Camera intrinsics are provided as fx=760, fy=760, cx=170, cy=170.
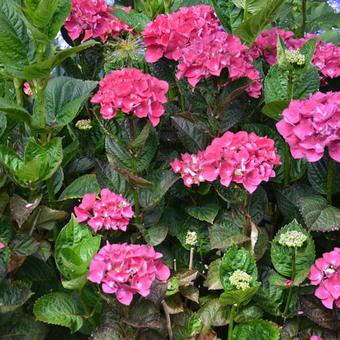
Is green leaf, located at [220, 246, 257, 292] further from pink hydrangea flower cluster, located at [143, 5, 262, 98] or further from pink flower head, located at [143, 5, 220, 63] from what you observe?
pink flower head, located at [143, 5, 220, 63]

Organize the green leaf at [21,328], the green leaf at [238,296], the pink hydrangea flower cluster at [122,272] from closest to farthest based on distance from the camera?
the pink hydrangea flower cluster at [122,272] → the green leaf at [238,296] → the green leaf at [21,328]

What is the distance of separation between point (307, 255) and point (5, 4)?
87 centimetres

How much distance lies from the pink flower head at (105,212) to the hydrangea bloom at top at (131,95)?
0.18 meters

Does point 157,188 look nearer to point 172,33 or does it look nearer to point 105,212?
point 105,212

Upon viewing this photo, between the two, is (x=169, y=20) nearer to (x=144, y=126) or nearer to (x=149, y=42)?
(x=149, y=42)

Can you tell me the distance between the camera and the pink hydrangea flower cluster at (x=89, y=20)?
79.7 inches

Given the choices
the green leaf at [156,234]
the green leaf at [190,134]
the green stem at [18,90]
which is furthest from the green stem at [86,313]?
the green stem at [18,90]

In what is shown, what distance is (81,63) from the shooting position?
2105mm

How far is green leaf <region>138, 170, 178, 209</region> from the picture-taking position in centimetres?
173

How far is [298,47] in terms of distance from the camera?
200 cm

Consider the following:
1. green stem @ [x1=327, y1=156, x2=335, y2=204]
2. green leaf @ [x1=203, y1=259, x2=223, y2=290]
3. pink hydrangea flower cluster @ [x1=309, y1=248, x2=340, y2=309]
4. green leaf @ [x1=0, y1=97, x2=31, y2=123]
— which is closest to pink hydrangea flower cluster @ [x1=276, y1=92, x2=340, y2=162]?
green stem @ [x1=327, y1=156, x2=335, y2=204]

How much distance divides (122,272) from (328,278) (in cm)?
43

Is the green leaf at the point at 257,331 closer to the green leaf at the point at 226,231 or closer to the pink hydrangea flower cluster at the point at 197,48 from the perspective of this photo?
the green leaf at the point at 226,231

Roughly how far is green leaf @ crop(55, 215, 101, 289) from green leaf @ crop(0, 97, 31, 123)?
27cm
